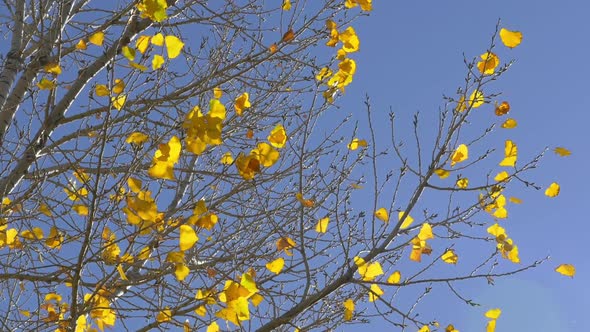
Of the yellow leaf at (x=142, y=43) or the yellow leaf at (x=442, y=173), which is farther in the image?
the yellow leaf at (x=142, y=43)

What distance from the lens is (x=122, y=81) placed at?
3141 millimetres

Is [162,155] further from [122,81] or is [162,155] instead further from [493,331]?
[493,331]

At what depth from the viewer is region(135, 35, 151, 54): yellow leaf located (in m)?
3.70

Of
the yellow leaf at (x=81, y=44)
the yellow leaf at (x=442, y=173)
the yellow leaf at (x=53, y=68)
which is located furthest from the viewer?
the yellow leaf at (x=81, y=44)

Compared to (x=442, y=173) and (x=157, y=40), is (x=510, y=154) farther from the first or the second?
(x=157, y=40)

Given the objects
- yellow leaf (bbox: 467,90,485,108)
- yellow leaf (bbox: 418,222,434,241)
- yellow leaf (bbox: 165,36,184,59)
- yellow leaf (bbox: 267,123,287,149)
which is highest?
yellow leaf (bbox: 165,36,184,59)

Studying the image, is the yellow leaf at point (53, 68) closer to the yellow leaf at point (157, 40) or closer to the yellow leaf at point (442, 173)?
the yellow leaf at point (157, 40)

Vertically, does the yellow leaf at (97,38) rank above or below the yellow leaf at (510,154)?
above

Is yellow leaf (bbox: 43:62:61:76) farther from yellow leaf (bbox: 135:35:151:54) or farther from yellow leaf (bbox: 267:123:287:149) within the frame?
yellow leaf (bbox: 267:123:287:149)

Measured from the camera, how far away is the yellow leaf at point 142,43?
12.1 ft

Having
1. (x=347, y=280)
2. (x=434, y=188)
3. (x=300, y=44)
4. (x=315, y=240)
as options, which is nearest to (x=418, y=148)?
(x=434, y=188)

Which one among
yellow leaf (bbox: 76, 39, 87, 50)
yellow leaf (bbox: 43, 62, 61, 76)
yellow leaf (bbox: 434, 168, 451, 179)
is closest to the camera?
yellow leaf (bbox: 434, 168, 451, 179)

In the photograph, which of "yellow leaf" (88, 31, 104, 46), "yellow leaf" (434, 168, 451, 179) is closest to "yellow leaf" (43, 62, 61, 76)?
"yellow leaf" (88, 31, 104, 46)

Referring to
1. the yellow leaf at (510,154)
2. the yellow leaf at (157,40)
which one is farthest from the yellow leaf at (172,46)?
the yellow leaf at (510,154)
